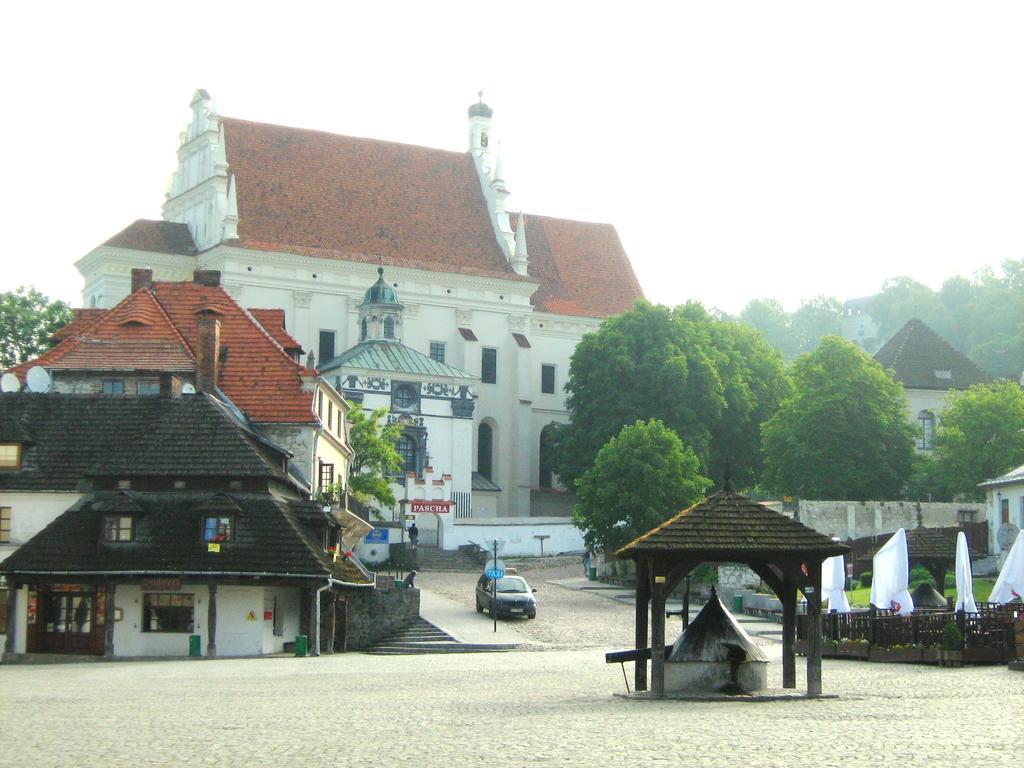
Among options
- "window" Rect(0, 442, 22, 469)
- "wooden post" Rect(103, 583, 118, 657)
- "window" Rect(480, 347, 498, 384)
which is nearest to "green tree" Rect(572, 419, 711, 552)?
"window" Rect(0, 442, 22, 469)

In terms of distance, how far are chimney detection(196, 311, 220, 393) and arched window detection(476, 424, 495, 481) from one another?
4119 cm

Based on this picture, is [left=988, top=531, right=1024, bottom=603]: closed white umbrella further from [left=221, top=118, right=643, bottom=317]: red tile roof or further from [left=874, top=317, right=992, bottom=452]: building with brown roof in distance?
[left=221, top=118, right=643, bottom=317]: red tile roof

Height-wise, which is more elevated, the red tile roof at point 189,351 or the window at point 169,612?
the red tile roof at point 189,351

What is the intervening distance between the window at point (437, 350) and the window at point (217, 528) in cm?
5227

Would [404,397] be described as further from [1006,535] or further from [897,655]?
[897,655]

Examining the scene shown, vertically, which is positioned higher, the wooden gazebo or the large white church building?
the large white church building

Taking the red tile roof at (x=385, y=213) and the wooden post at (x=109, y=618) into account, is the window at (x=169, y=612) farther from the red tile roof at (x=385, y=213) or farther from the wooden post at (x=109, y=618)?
the red tile roof at (x=385, y=213)

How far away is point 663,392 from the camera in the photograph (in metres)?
86.1

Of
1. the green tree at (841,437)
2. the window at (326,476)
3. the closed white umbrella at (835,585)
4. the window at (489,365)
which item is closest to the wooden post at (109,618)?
the window at (326,476)

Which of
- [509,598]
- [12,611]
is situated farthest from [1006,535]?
[12,611]

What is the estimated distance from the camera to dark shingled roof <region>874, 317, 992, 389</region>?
96.8 meters

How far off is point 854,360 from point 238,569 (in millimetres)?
46174

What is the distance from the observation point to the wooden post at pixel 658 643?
87.4 ft

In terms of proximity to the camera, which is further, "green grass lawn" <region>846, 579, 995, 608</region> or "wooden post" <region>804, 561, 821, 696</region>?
"green grass lawn" <region>846, 579, 995, 608</region>
